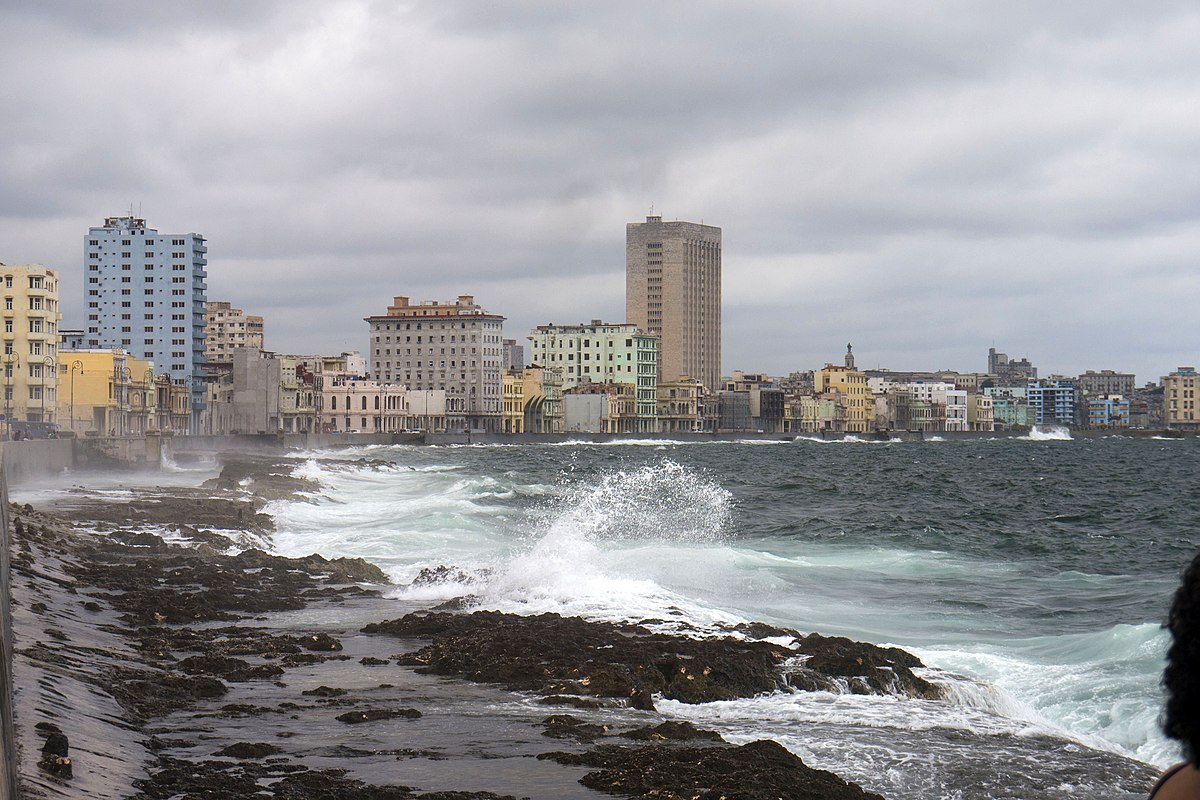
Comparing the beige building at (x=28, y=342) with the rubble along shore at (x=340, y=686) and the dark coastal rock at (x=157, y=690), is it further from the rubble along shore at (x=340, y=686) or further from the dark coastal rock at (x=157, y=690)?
the dark coastal rock at (x=157, y=690)

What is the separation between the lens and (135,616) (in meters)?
15.5

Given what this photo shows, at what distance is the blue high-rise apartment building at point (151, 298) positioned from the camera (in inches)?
6314

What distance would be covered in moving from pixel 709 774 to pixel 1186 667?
23.0 ft

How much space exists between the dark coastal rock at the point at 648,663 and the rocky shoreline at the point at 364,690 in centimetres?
3

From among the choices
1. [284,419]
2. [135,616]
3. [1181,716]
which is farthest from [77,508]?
[284,419]

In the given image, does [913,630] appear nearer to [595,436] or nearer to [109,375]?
[109,375]

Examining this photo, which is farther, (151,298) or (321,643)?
(151,298)

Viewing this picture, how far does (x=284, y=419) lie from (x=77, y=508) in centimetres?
12301

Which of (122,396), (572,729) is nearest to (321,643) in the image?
(572,729)

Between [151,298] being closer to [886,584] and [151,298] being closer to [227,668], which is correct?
[886,584]

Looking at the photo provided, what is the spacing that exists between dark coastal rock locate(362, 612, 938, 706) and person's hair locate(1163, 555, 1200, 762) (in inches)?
371

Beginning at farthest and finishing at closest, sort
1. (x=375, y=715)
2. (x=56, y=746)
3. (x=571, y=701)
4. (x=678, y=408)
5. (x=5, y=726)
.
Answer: (x=678, y=408), (x=571, y=701), (x=375, y=715), (x=56, y=746), (x=5, y=726)

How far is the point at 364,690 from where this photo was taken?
11898 millimetres

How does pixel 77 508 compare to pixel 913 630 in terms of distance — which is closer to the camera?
Answer: pixel 913 630
